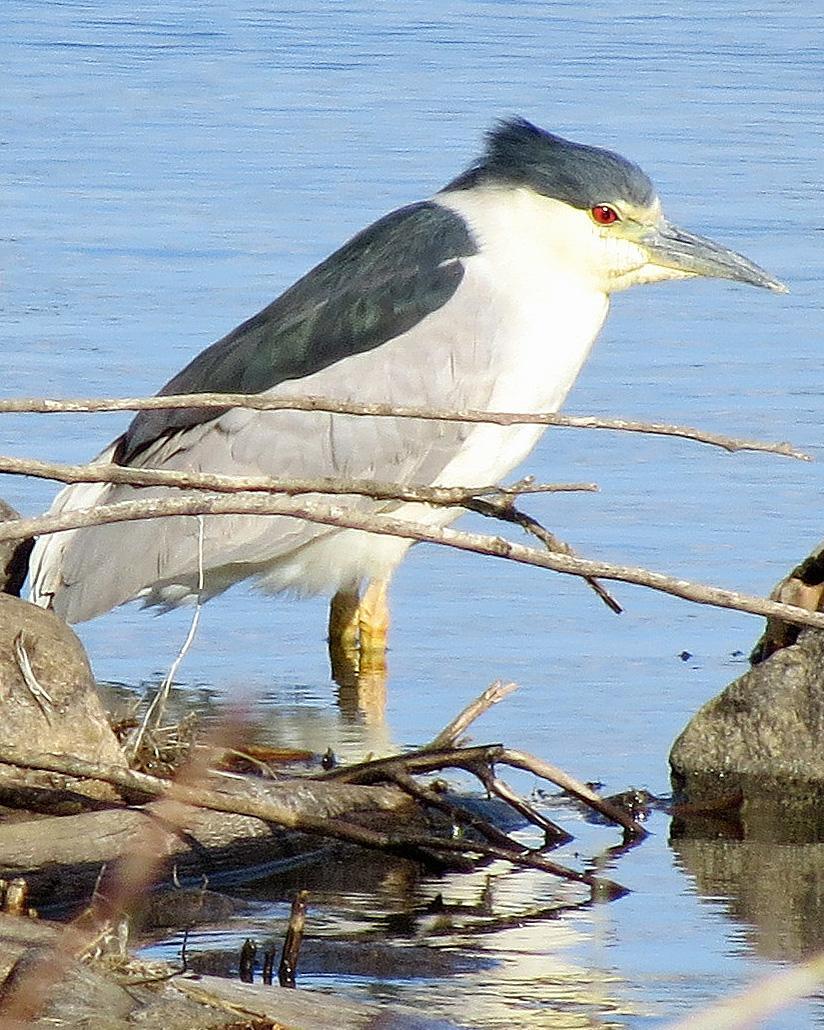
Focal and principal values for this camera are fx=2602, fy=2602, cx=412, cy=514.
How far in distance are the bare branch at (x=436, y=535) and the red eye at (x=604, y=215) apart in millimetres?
3275

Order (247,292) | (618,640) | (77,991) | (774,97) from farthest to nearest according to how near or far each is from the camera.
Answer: (774,97) → (247,292) → (618,640) → (77,991)

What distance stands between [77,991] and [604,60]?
45.2 ft

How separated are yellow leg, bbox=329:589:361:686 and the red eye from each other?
1192 millimetres

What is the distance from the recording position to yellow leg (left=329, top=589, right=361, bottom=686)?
263 inches

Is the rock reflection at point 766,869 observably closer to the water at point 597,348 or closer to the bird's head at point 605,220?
the water at point 597,348

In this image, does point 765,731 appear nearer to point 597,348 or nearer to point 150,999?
point 150,999

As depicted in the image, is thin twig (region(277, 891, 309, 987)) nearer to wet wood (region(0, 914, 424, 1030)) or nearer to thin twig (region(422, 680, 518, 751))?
wet wood (region(0, 914, 424, 1030))

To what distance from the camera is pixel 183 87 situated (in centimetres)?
1576

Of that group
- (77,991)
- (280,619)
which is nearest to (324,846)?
(77,991)

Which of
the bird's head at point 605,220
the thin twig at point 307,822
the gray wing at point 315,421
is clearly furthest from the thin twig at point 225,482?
the bird's head at point 605,220

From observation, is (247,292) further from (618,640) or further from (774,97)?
(774,97)

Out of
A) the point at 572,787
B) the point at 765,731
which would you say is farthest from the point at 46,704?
the point at 765,731

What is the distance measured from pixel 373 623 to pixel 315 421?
552 millimetres

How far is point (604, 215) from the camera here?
23.0ft
